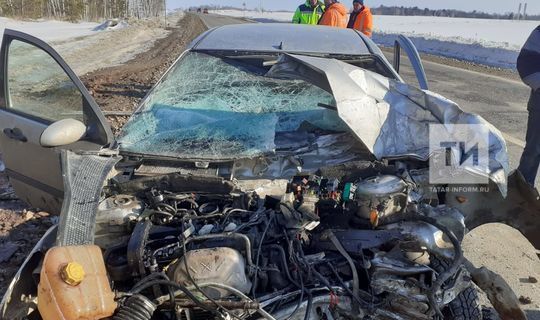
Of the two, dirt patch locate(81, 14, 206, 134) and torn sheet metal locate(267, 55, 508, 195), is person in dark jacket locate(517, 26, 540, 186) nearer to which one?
torn sheet metal locate(267, 55, 508, 195)

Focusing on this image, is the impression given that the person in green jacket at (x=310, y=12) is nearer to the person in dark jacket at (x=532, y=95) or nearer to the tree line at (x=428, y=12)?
the person in dark jacket at (x=532, y=95)

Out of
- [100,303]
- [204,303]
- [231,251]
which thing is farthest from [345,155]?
[100,303]

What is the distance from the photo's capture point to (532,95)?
423 cm

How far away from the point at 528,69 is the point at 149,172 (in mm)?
3501

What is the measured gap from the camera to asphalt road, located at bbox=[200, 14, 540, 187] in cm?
672

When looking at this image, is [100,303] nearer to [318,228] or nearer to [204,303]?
[204,303]

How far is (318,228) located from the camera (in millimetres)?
2291

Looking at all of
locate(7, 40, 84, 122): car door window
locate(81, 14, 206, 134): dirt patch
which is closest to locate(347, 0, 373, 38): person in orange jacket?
locate(81, 14, 206, 134): dirt patch

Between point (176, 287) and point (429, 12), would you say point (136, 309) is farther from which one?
point (429, 12)

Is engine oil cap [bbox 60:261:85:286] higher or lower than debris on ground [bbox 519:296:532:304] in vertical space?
higher

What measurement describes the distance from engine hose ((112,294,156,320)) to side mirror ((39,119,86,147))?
4.38 feet

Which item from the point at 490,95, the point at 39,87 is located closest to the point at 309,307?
the point at 39,87

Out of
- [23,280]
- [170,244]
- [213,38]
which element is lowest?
[23,280]

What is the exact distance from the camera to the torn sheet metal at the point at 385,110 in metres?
2.70
